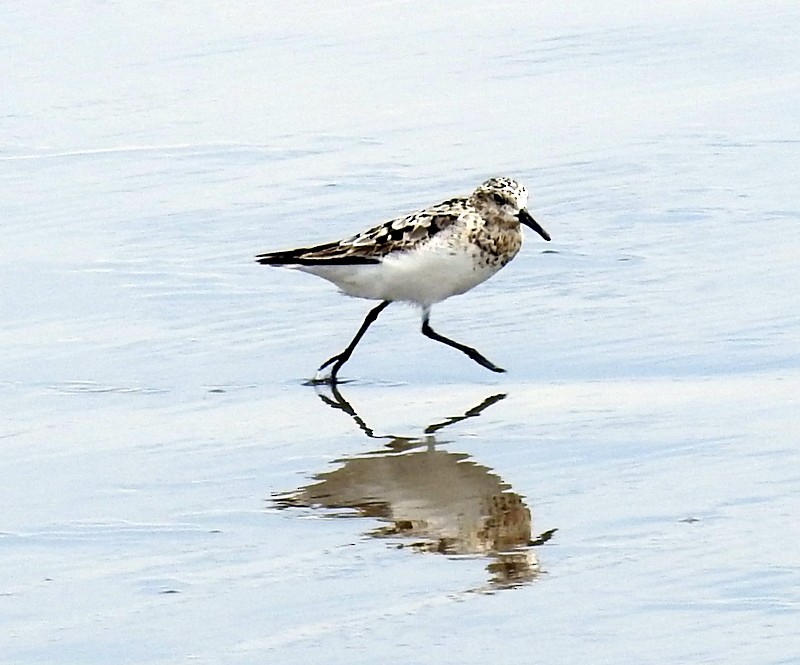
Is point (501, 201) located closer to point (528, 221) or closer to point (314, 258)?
point (528, 221)

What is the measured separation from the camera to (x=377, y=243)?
6.61 metres

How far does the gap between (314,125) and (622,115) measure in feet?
5.23

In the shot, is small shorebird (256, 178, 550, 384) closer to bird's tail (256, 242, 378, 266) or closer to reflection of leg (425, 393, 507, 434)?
bird's tail (256, 242, 378, 266)

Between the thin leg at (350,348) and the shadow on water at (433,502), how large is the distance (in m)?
0.61

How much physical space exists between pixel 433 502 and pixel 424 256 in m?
1.72

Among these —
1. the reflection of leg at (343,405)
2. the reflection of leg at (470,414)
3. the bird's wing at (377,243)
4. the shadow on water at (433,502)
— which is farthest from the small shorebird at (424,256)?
the shadow on water at (433,502)

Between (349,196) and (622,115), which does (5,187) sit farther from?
(622,115)

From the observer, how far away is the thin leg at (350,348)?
21.0 ft

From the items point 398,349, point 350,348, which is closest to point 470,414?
point 350,348

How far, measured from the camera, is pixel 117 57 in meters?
11.2

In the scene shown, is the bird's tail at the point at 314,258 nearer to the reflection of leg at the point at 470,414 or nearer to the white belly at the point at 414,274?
the white belly at the point at 414,274

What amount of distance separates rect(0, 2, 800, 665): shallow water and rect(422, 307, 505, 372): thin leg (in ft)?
0.26

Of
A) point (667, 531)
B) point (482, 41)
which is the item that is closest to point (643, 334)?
point (667, 531)

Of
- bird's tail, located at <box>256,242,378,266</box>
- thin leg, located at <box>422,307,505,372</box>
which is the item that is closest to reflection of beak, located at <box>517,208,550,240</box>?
thin leg, located at <box>422,307,505,372</box>
